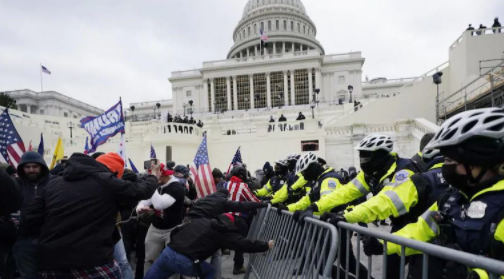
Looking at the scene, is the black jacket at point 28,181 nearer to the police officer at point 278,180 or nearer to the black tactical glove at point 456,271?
the black tactical glove at point 456,271

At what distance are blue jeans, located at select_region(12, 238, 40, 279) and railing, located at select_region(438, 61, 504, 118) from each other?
18954 mm

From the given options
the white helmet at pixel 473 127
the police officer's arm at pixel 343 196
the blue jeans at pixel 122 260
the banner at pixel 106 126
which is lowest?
the blue jeans at pixel 122 260

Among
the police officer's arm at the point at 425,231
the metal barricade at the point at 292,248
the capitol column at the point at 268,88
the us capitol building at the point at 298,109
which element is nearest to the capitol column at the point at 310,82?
the us capitol building at the point at 298,109

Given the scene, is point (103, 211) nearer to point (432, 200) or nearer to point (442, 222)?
point (442, 222)

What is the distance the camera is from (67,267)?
2654 mm

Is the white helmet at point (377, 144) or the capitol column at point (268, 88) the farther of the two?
the capitol column at point (268, 88)

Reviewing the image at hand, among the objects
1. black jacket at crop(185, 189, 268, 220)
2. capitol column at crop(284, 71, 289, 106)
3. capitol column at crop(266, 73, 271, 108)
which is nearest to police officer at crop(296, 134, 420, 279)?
black jacket at crop(185, 189, 268, 220)

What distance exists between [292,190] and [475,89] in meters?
17.9

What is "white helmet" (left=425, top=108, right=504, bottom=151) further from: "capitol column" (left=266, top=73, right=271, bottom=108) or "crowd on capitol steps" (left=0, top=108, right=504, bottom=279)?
"capitol column" (left=266, top=73, right=271, bottom=108)

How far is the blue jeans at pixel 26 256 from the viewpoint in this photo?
3264mm

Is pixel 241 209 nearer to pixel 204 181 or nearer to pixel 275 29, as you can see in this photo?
pixel 204 181

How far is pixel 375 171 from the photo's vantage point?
3.40 metres

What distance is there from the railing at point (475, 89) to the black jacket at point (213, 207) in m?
16.9

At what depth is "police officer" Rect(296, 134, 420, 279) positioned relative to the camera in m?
3.13
